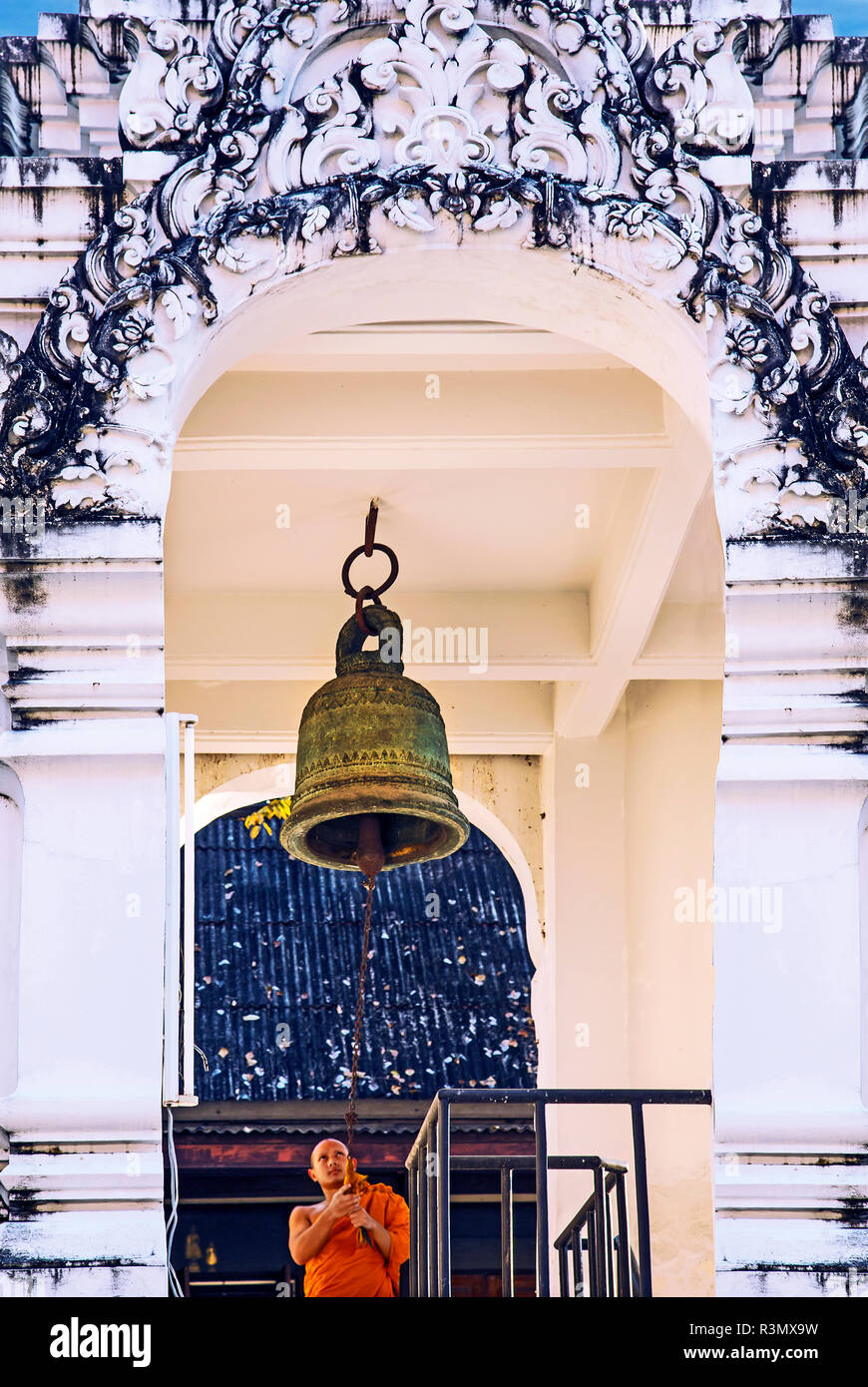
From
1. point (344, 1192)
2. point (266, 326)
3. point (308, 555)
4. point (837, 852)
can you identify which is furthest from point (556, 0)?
point (344, 1192)

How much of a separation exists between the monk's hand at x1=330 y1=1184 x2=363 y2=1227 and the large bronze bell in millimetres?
1018

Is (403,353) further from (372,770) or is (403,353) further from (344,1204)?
(344,1204)

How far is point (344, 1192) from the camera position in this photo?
576 centimetres

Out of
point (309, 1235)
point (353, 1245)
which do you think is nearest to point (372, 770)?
point (309, 1235)

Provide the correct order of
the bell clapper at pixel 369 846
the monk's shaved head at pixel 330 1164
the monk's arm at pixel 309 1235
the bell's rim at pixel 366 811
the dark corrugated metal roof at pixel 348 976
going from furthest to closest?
the dark corrugated metal roof at pixel 348 976 < the monk's shaved head at pixel 330 1164 < the monk's arm at pixel 309 1235 < the bell clapper at pixel 369 846 < the bell's rim at pixel 366 811

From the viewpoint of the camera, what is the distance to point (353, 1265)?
6.09 metres

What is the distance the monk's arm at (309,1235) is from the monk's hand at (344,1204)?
97 mm

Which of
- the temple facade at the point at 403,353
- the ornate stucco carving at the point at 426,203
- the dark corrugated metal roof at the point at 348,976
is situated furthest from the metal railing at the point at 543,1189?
the dark corrugated metal roof at the point at 348,976

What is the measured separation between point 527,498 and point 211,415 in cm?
133

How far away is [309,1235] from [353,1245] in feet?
0.70

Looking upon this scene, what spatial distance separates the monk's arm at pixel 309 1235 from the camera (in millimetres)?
5953

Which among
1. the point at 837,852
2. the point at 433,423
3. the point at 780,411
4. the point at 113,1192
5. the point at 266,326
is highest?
the point at 433,423

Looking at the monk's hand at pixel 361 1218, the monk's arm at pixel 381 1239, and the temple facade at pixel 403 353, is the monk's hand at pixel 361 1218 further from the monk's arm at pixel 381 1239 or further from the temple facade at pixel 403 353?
the temple facade at pixel 403 353
